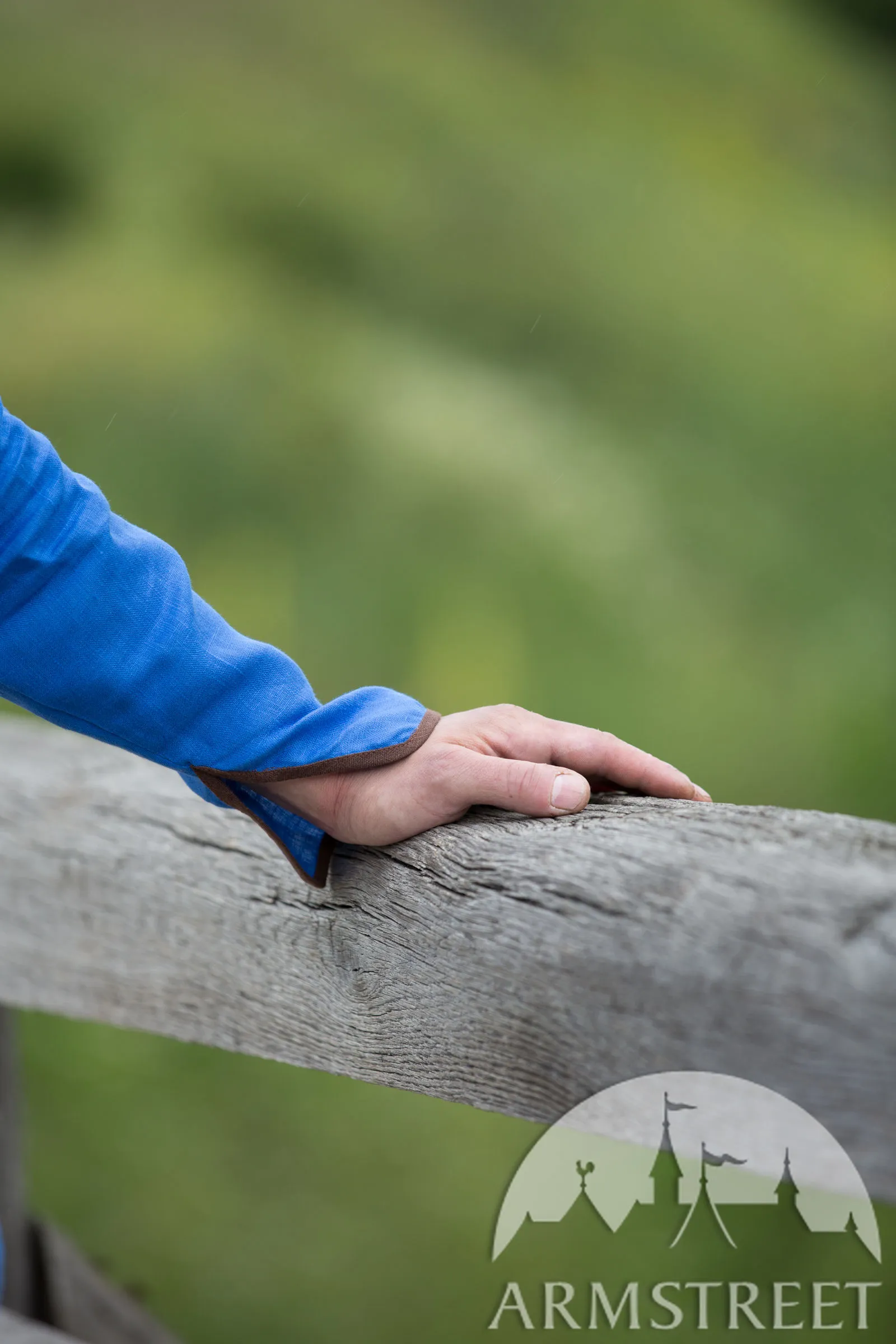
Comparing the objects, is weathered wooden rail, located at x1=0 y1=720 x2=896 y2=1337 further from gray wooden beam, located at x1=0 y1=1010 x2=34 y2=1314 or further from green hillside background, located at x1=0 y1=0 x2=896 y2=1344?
green hillside background, located at x1=0 y1=0 x2=896 y2=1344

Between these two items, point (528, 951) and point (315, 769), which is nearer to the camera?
point (528, 951)

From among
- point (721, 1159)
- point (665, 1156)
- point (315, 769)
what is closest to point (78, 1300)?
point (665, 1156)

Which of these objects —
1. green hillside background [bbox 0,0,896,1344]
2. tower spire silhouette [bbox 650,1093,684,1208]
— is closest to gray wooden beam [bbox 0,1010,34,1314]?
green hillside background [bbox 0,0,896,1344]

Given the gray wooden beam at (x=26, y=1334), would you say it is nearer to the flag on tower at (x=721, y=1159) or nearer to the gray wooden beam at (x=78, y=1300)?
the gray wooden beam at (x=78, y=1300)

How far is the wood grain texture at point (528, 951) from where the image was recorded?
0.39 meters

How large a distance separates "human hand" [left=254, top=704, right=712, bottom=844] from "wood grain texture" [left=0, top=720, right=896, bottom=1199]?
0.6 inches

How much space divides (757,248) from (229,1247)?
210 cm

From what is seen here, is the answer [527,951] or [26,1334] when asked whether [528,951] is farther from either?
[26,1334]

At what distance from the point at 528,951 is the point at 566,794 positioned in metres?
0.11

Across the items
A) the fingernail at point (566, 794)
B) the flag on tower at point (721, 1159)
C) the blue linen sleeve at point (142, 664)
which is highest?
the fingernail at point (566, 794)

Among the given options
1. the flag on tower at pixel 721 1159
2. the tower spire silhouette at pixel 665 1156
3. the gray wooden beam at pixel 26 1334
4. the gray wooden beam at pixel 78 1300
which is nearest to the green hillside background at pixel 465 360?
the gray wooden beam at pixel 78 1300

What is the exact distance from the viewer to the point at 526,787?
0.59 m

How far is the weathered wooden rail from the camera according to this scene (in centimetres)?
39

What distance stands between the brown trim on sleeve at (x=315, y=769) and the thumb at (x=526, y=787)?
0.04 metres
